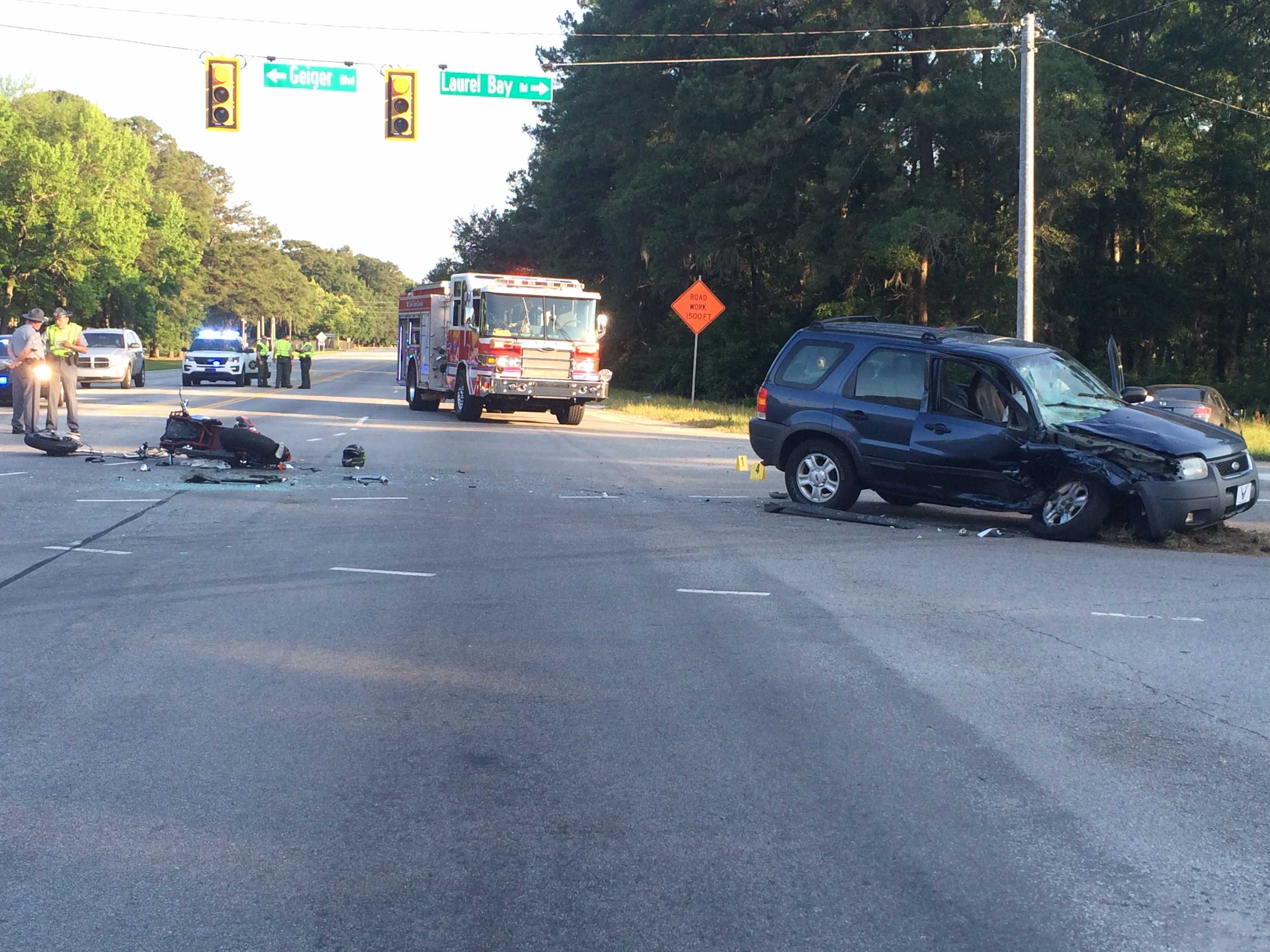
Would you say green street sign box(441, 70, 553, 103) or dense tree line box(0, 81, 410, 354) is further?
dense tree line box(0, 81, 410, 354)

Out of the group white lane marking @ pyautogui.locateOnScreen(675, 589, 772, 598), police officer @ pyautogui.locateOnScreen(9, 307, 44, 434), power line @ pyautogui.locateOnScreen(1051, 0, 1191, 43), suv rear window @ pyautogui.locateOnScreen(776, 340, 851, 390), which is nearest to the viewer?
white lane marking @ pyautogui.locateOnScreen(675, 589, 772, 598)

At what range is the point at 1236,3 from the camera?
44.4 m

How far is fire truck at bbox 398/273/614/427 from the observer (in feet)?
85.5

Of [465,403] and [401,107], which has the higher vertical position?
[401,107]

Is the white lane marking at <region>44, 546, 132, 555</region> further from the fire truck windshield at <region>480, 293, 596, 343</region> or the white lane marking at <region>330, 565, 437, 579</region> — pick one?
the fire truck windshield at <region>480, 293, 596, 343</region>

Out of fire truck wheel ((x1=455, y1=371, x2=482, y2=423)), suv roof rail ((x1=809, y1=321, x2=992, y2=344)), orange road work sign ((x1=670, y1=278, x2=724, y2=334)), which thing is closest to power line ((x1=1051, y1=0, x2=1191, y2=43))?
orange road work sign ((x1=670, y1=278, x2=724, y2=334))

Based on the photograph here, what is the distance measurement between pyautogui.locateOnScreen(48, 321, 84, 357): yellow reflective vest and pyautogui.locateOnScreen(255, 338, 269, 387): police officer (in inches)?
1019

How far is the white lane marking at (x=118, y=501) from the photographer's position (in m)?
13.3

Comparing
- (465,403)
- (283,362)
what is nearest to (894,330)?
(465,403)

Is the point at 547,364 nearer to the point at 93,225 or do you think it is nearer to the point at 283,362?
the point at 283,362

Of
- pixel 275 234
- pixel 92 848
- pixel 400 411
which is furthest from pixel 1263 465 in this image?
pixel 275 234

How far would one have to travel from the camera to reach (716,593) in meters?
9.34

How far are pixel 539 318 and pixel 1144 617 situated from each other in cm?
1891

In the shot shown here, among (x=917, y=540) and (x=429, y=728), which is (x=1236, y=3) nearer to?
(x=917, y=540)
